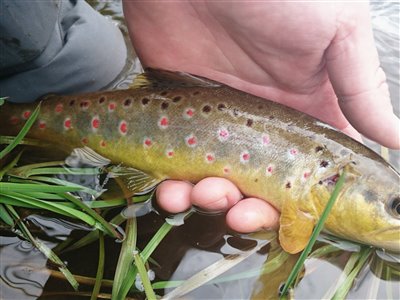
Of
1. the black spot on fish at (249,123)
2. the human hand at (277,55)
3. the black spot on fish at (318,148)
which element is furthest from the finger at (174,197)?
the black spot on fish at (318,148)

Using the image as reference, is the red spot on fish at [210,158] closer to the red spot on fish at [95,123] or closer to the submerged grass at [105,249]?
the submerged grass at [105,249]

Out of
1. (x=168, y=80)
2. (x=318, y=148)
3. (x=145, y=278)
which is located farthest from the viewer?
(x=168, y=80)

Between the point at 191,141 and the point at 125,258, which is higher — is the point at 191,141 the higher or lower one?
the higher one

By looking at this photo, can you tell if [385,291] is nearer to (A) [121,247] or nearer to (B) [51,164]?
(A) [121,247]

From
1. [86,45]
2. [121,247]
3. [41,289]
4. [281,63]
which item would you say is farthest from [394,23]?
[41,289]

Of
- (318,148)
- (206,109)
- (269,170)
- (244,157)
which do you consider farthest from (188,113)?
(318,148)

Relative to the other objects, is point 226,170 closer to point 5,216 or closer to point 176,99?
point 176,99
